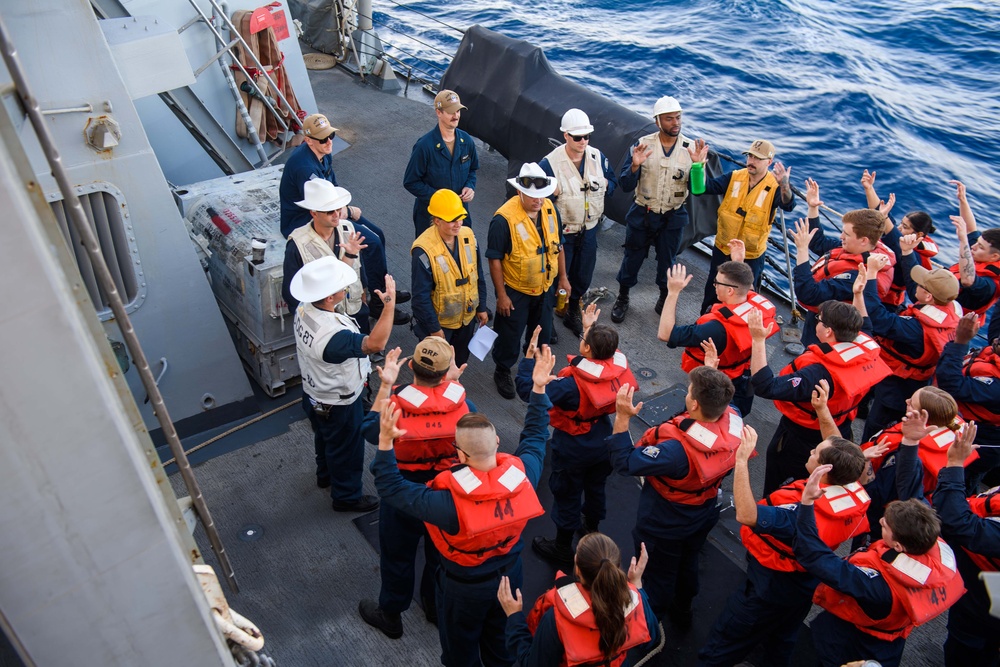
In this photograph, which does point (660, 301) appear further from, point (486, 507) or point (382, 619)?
point (486, 507)

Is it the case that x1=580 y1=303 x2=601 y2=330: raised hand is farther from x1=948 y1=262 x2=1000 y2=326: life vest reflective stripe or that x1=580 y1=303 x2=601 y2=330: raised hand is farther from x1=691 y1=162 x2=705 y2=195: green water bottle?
x1=948 y1=262 x2=1000 y2=326: life vest reflective stripe

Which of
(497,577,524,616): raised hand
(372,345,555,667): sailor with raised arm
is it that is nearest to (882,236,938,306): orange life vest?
(372,345,555,667): sailor with raised arm

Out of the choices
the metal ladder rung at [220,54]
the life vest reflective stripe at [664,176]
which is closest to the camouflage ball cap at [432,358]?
the life vest reflective stripe at [664,176]

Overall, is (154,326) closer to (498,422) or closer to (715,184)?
(498,422)

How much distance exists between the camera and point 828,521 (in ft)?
12.6

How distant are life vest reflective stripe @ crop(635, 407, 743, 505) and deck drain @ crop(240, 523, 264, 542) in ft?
8.62

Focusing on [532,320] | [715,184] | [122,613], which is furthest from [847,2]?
[122,613]

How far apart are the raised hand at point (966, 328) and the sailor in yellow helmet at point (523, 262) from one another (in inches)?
112

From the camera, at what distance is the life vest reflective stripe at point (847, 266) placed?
5.89 m

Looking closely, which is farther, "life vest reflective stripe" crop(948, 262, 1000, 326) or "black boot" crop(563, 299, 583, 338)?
"black boot" crop(563, 299, 583, 338)

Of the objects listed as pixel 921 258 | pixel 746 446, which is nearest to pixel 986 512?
pixel 746 446

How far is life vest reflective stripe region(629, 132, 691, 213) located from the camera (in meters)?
7.07

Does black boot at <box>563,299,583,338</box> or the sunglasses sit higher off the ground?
the sunglasses

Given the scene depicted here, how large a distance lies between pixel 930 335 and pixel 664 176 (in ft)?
8.69
